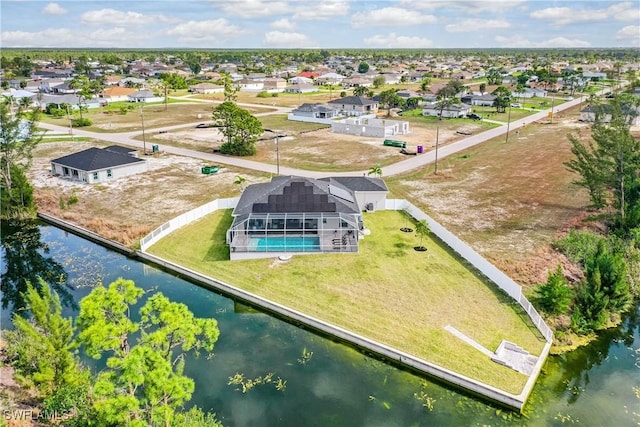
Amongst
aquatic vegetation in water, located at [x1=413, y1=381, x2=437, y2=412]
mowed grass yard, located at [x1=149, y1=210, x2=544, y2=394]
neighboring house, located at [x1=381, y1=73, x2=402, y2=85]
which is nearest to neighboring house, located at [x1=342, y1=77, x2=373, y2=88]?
neighboring house, located at [x1=381, y1=73, x2=402, y2=85]

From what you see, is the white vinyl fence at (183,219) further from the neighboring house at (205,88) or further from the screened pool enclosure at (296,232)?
the neighboring house at (205,88)

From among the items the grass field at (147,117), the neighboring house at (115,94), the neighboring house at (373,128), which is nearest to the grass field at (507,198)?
the neighboring house at (373,128)

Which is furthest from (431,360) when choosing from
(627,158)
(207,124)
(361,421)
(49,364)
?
(207,124)

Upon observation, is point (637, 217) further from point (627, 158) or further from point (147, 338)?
A: point (147, 338)

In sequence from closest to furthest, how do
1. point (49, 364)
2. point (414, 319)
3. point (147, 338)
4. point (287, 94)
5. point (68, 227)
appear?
point (147, 338), point (49, 364), point (414, 319), point (68, 227), point (287, 94)

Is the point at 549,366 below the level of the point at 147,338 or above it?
below

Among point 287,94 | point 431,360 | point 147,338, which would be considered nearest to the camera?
point 147,338
